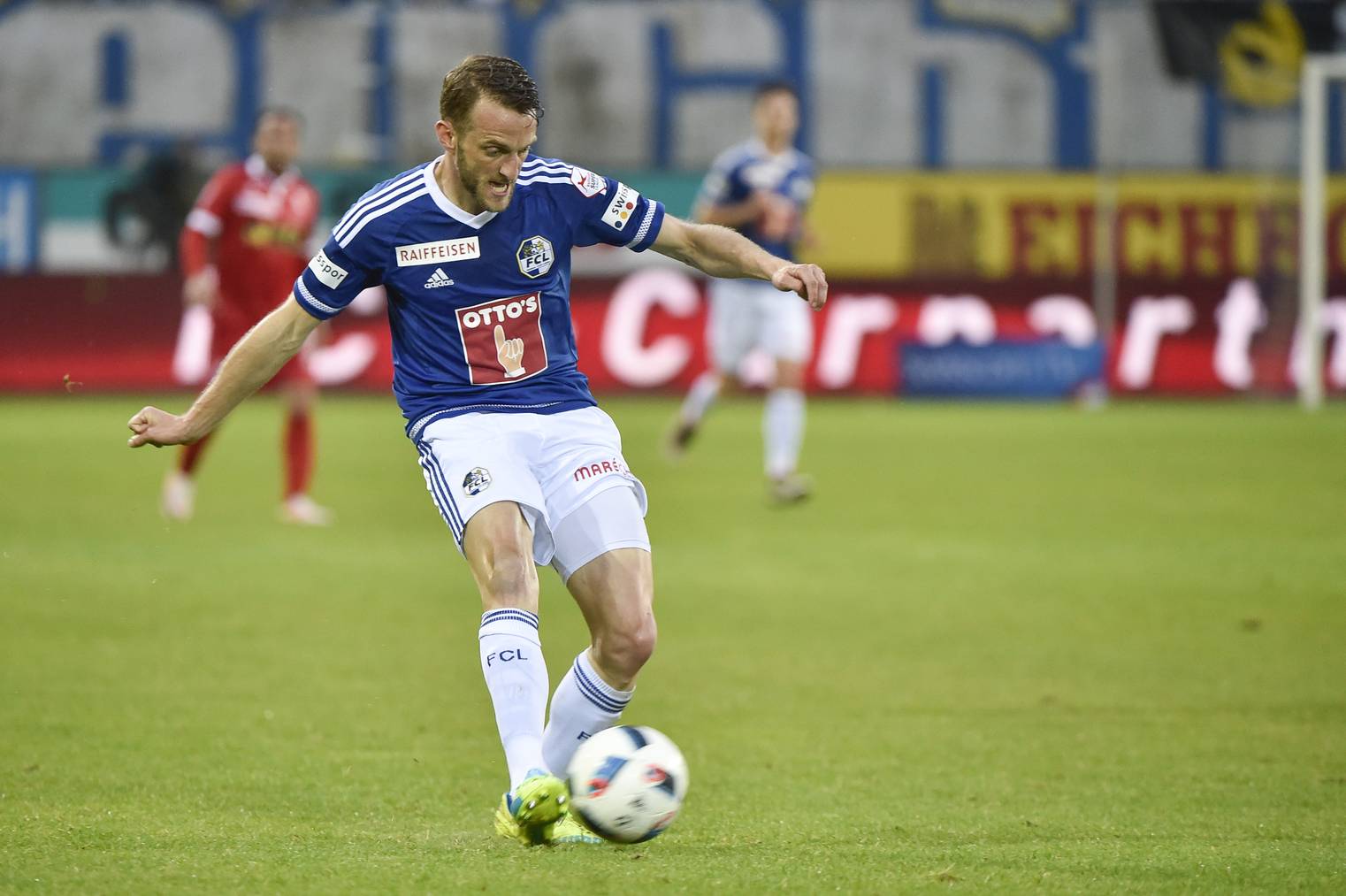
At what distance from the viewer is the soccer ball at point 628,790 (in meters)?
4.57

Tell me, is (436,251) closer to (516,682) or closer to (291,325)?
(291,325)

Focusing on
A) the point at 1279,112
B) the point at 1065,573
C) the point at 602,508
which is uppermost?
the point at 1279,112

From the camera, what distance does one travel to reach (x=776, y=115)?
42.3 feet

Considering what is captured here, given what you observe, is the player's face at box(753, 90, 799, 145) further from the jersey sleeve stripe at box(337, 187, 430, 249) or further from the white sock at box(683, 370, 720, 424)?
the jersey sleeve stripe at box(337, 187, 430, 249)

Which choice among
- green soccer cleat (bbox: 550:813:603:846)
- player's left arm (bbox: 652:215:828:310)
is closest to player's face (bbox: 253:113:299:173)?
player's left arm (bbox: 652:215:828:310)

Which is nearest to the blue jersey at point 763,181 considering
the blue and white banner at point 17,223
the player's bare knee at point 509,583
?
the player's bare knee at point 509,583

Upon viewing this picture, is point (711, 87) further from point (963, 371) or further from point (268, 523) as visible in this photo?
point (268, 523)

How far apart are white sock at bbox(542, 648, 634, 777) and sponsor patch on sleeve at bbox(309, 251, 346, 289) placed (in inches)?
45.0

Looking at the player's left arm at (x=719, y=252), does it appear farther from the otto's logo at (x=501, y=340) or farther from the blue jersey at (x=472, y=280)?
the otto's logo at (x=501, y=340)

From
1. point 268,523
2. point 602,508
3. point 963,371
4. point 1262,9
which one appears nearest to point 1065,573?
point 268,523

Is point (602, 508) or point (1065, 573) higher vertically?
point (602, 508)

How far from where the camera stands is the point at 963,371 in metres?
21.5

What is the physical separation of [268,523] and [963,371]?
11329mm

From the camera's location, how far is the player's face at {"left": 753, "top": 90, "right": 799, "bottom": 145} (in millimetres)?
12867
